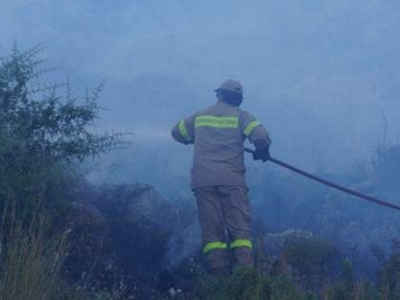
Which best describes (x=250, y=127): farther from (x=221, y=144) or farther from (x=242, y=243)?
(x=242, y=243)

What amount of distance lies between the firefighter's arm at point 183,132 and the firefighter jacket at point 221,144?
15 cm

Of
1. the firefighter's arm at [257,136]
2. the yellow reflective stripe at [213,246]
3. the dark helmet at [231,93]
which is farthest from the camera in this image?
the dark helmet at [231,93]

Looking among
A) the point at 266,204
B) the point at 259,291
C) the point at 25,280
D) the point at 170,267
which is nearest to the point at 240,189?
the point at 170,267

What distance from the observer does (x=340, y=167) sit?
15.8m

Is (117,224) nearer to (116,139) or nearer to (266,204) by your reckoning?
(116,139)

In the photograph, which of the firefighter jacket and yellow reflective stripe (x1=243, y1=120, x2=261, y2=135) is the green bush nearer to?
the firefighter jacket

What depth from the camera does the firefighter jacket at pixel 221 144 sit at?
9461 mm

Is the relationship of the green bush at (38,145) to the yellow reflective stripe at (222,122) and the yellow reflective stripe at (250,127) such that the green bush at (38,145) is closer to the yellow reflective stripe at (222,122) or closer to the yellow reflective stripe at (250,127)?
the yellow reflective stripe at (222,122)

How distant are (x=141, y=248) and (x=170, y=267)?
391 mm

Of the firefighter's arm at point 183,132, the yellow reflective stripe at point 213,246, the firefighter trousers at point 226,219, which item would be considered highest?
the firefighter's arm at point 183,132

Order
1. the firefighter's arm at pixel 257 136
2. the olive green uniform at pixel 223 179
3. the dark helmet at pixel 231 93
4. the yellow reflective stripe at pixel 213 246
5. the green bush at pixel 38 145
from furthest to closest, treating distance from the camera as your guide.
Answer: the dark helmet at pixel 231 93, the olive green uniform at pixel 223 179, the yellow reflective stripe at pixel 213 246, the firefighter's arm at pixel 257 136, the green bush at pixel 38 145

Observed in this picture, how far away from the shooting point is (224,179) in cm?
943

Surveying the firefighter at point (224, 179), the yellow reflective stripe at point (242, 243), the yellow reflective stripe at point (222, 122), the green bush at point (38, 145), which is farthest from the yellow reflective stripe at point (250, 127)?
the green bush at point (38, 145)

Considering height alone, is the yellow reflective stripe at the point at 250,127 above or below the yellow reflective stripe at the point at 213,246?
above
